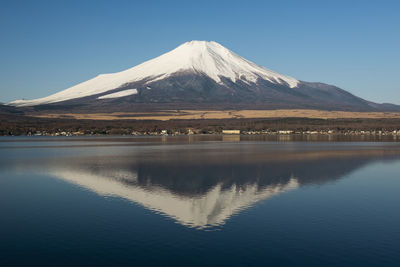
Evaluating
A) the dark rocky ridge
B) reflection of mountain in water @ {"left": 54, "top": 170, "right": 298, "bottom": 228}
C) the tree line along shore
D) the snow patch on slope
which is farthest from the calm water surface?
the snow patch on slope

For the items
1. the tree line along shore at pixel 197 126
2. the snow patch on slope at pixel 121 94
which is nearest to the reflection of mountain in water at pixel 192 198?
the tree line along shore at pixel 197 126

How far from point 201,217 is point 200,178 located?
32.0 feet

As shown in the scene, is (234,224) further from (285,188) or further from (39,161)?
(39,161)

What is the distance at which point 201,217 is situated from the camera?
1664 cm

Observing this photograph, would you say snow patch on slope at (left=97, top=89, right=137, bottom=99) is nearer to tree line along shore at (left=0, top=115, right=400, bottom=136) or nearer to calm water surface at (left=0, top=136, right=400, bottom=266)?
tree line along shore at (left=0, top=115, right=400, bottom=136)

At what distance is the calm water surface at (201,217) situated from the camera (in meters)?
12.5

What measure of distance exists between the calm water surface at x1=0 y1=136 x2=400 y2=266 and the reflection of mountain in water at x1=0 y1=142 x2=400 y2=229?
0.07m

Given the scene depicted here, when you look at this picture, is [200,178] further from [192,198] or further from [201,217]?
[201,217]

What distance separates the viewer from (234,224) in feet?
51.1

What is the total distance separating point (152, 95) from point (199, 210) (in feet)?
537

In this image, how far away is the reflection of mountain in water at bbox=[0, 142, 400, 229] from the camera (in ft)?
61.0

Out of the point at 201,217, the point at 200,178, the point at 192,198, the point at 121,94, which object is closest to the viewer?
the point at 201,217

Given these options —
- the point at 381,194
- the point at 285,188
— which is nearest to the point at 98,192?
the point at 285,188

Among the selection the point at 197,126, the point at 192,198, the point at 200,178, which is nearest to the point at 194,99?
the point at 197,126
